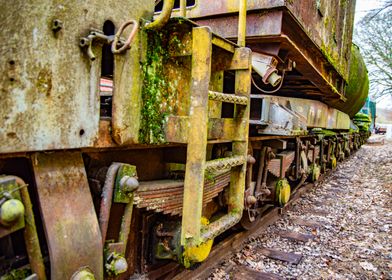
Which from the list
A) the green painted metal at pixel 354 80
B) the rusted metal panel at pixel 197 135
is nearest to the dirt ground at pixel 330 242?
the rusted metal panel at pixel 197 135

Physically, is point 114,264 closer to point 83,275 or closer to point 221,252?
point 83,275

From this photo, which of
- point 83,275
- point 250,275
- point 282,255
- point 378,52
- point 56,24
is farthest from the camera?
point 378,52

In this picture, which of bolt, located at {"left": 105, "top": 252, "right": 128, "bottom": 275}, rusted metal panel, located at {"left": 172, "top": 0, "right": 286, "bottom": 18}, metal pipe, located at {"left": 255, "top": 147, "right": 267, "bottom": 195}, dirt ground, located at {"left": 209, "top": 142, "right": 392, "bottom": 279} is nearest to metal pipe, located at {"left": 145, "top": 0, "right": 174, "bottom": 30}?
bolt, located at {"left": 105, "top": 252, "right": 128, "bottom": 275}

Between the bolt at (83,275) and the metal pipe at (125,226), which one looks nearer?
the bolt at (83,275)

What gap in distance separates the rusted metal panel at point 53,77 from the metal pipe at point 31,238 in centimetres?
18

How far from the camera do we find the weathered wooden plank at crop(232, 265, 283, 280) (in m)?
3.03

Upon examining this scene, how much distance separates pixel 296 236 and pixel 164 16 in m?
3.33

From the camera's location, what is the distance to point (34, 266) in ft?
4.57

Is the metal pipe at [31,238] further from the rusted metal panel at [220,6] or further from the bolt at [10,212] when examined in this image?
the rusted metal panel at [220,6]

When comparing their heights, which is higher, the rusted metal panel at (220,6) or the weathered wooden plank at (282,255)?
the rusted metal panel at (220,6)

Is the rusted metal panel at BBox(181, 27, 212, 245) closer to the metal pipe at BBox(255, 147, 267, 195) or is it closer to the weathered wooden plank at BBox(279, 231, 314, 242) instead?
the metal pipe at BBox(255, 147, 267, 195)

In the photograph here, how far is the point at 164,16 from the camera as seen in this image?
1708 mm

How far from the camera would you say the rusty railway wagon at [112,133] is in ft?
4.31

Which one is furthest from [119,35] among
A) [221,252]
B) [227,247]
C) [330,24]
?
[330,24]
